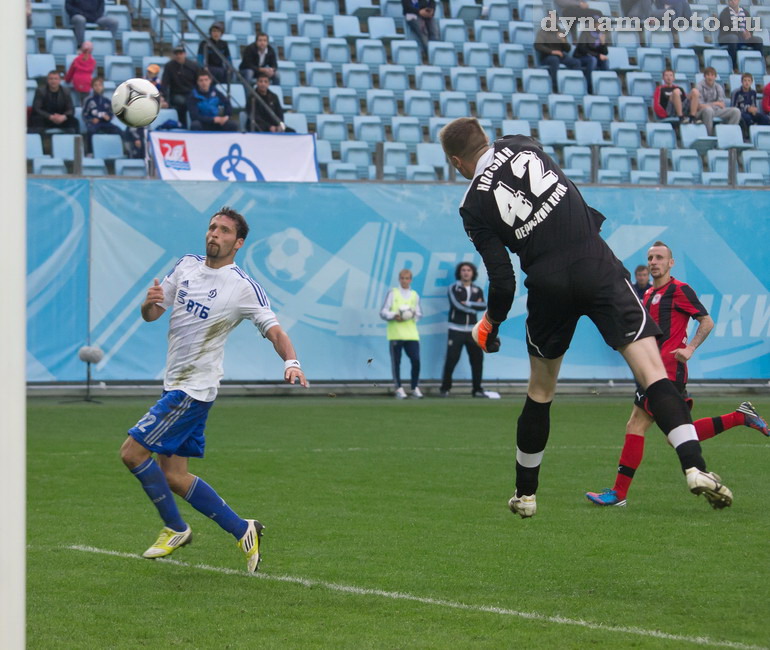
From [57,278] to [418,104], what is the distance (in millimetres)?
8185

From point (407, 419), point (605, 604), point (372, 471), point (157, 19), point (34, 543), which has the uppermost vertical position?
point (157, 19)

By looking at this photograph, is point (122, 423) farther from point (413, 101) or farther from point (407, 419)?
point (413, 101)

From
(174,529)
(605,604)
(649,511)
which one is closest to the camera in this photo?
→ (605,604)

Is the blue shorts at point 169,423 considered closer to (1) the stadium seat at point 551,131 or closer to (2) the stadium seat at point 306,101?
(2) the stadium seat at point 306,101

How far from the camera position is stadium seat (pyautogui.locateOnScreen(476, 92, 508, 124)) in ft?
76.1

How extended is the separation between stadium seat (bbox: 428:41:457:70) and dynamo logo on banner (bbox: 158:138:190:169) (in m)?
7.29

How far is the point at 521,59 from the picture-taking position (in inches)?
976

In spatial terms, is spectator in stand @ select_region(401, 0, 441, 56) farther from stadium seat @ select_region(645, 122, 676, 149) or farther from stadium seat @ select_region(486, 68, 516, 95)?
stadium seat @ select_region(645, 122, 676, 149)

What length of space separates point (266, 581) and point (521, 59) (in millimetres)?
19433

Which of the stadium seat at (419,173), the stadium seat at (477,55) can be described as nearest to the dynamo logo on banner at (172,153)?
the stadium seat at (419,173)

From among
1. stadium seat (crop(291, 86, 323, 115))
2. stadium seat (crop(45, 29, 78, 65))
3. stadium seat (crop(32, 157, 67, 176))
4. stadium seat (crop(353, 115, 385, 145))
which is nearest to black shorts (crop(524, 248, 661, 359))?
stadium seat (crop(32, 157, 67, 176))

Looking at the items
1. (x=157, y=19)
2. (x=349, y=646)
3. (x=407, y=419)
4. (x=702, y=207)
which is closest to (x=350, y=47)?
(x=157, y=19)

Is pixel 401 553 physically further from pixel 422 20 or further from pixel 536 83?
pixel 422 20

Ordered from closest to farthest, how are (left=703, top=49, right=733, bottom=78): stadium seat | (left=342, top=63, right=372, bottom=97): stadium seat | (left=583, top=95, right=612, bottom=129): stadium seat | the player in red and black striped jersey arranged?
the player in red and black striped jersey, (left=342, top=63, right=372, bottom=97): stadium seat, (left=583, top=95, right=612, bottom=129): stadium seat, (left=703, top=49, right=733, bottom=78): stadium seat
